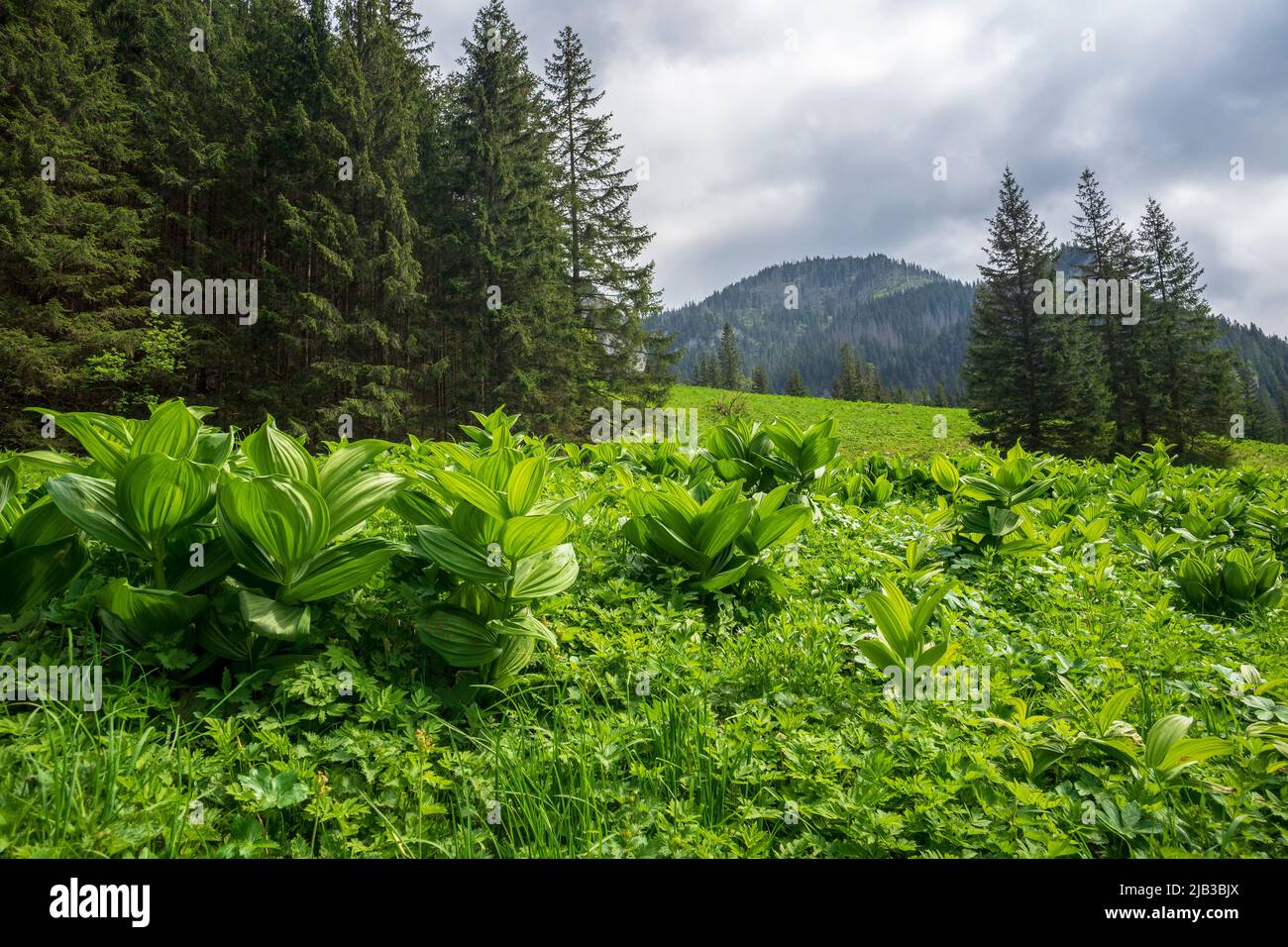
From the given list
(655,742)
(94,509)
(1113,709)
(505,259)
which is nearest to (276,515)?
(94,509)

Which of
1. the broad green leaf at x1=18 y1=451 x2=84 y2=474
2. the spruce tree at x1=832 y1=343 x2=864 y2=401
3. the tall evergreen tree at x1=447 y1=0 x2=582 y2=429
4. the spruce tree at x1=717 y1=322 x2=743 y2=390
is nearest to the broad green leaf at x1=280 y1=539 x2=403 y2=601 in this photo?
the broad green leaf at x1=18 y1=451 x2=84 y2=474

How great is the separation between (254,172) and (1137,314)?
122 ft

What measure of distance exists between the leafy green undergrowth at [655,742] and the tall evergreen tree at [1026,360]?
2561 centimetres

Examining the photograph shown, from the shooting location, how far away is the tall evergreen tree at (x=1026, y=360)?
23594mm

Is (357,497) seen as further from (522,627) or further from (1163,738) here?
(1163,738)


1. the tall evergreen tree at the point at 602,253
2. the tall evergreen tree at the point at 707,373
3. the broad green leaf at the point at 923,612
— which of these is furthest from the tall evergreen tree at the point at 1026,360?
the tall evergreen tree at the point at 707,373

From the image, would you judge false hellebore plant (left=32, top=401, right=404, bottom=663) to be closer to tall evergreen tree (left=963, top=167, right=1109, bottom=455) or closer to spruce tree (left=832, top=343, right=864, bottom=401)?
tall evergreen tree (left=963, top=167, right=1109, bottom=455)

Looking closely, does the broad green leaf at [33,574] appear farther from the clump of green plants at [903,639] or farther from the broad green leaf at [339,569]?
the clump of green plants at [903,639]

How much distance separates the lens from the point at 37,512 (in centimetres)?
173

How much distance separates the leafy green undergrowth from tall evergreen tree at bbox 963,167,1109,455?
25.6 metres
